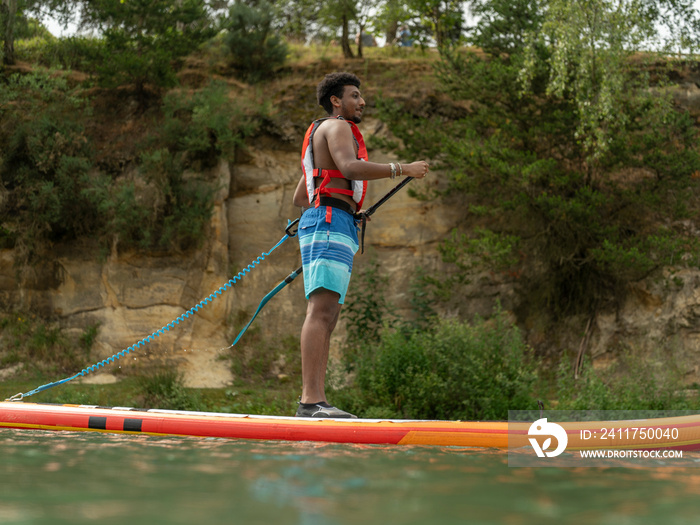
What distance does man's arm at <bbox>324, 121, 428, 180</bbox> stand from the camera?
381 centimetres

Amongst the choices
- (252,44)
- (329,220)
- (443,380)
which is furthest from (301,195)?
(252,44)

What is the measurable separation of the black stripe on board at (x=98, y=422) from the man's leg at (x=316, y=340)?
111 centimetres

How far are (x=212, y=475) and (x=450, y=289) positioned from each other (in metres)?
6.97

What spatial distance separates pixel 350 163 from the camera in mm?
3807

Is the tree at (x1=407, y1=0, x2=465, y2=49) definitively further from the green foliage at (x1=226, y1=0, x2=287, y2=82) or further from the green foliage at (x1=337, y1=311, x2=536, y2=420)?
the green foliage at (x1=337, y1=311, x2=536, y2=420)

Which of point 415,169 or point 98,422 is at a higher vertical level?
point 415,169

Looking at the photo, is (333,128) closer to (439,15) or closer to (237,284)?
(237,284)

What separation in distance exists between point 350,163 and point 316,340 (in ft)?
3.39

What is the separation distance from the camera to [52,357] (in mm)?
9109

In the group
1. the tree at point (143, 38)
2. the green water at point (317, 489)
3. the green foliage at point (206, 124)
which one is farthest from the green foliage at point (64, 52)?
the green water at point (317, 489)

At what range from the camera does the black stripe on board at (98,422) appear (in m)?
3.73

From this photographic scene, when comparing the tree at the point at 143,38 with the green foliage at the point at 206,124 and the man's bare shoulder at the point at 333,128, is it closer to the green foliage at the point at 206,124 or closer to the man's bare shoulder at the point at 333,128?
the green foliage at the point at 206,124

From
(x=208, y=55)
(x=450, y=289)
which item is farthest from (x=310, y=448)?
(x=208, y=55)

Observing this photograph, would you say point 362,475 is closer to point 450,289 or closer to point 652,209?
point 450,289
